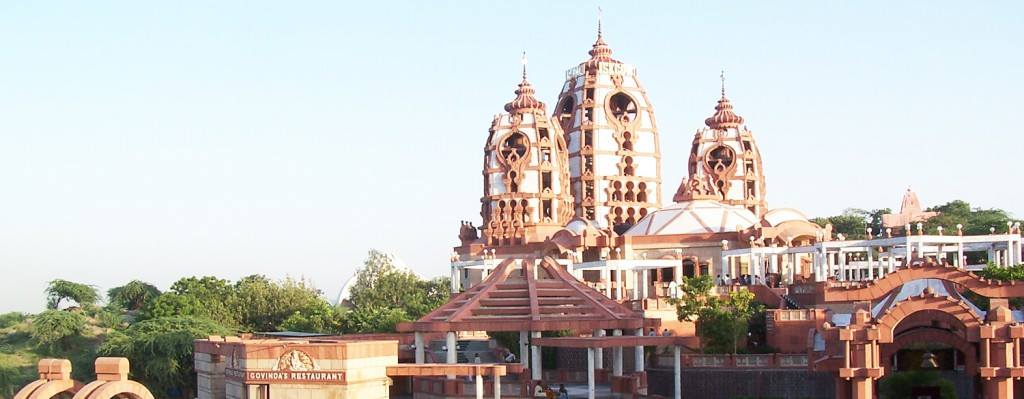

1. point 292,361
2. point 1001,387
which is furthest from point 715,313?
point 292,361

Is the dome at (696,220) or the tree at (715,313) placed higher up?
the dome at (696,220)

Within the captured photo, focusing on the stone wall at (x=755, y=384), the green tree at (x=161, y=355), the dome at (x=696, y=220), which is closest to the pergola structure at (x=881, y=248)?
the dome at (x=696, y=220)

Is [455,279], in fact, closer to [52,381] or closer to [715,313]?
[715,313]

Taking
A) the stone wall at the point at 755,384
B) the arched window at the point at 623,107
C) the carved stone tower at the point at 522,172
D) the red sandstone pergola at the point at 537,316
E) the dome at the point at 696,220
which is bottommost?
the stone wall at the point at 755,384

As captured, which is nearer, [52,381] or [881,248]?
[52,381]

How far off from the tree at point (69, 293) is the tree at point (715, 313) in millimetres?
34036

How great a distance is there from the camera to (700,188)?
70.2 meters

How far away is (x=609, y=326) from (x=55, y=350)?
2733 cm

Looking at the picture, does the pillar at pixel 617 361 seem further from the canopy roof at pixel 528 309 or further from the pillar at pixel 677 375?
the pillar at pixel 677 375

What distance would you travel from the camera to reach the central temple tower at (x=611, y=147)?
3386 inches

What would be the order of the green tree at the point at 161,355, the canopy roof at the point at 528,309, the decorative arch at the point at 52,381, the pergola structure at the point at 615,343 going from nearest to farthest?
1. the decorative arch at the point at 52,381
2. the pergola structure at the point at 615,343
3. the canopy roof at the point at 528,309
4. the green tree at the point at 161,355

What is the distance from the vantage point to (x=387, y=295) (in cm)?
7569

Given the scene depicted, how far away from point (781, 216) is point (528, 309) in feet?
73.6

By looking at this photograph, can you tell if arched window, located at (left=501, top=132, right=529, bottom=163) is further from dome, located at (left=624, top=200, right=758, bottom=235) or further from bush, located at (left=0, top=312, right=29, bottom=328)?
bush, located at (left=0, top=312, right=29, bottom=328)
